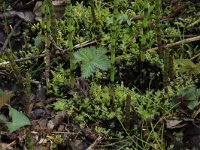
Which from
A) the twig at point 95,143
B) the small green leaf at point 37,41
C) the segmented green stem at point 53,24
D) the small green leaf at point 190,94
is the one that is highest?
the segmented green stem at point 53,24

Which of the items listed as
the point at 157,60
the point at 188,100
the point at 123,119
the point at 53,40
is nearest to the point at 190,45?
the point at 157,60

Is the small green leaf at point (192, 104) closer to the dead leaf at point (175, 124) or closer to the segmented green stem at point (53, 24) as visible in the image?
the dead leaf at point (175, 124)

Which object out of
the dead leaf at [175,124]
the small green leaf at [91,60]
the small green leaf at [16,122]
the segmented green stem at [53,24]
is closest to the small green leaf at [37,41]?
the segmented green stem at [53,24]

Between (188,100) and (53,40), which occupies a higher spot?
Answer: (53,40)

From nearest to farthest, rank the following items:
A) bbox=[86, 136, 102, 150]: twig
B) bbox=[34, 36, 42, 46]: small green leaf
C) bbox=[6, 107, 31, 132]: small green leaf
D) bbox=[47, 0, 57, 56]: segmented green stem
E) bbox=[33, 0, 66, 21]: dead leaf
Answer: bbox=[6, 107, 31, 132]: small green leaf, bbox=[86, 136, 102, 150]: twig, bbox=[47, 0, 57, 56]: segmented green stem, bbox=[34, 36, 42, 46]: small green leaf, bbox=[33, 0, 66, 21]: dead leaf

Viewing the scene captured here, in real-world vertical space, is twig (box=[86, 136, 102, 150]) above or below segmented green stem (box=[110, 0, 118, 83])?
below

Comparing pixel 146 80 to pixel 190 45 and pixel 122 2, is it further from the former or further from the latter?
pixel 122 2

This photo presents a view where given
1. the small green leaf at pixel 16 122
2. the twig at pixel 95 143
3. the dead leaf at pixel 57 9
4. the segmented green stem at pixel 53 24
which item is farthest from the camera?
the dead leaf at pixel 57 9

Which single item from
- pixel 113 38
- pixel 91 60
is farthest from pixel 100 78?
pixel 113 38

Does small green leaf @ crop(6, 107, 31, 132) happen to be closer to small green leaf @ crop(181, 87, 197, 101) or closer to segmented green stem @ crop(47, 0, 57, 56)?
segmented green stem @ crop(47, 0, 57, 56)

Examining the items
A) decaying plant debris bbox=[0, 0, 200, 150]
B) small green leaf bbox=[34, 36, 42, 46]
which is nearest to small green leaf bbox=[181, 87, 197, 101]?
decaying plant debris bbox=[0, 0, 200, 150]

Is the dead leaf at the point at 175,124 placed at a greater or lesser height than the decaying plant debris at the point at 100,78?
lesser
